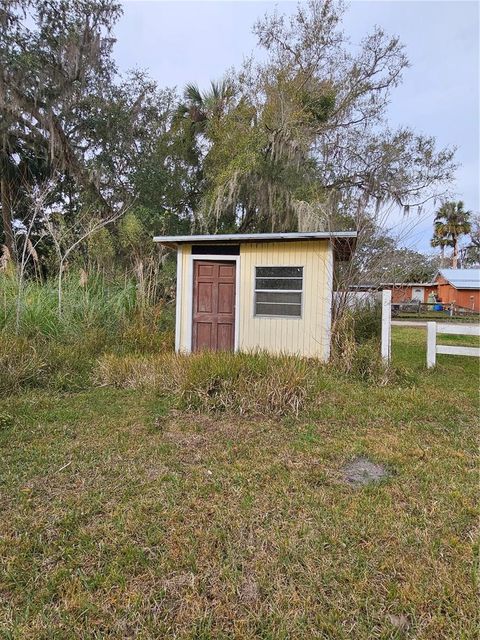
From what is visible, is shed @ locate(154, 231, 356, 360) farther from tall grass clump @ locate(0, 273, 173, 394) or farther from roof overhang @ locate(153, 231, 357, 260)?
tall grass clump @ locate(0, 273, 173, 394)

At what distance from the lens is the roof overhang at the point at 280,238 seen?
6.23 m

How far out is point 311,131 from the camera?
1222 centimetres

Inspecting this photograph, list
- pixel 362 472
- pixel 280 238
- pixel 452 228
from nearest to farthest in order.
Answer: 1. pixel 362 472
2. pixel 280 238
3. pixel 452 228

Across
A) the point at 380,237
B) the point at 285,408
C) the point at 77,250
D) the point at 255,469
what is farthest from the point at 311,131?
the point at 255,469

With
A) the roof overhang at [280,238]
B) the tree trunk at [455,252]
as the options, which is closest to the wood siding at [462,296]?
the tree trunk at [455,252]

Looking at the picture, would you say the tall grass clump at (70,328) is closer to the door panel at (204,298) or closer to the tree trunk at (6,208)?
the door panel at (204,298)

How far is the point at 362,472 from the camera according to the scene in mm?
2836

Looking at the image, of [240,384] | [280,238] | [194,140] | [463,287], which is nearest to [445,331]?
[280,238]

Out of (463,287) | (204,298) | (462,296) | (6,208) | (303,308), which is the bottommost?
(303,308)

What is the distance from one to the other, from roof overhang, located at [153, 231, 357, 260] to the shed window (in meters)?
0.56

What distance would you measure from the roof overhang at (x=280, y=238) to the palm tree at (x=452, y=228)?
31.0 meters

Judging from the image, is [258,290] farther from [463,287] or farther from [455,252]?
[455,252]

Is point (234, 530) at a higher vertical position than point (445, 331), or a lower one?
lower

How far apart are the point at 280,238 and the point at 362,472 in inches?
178
